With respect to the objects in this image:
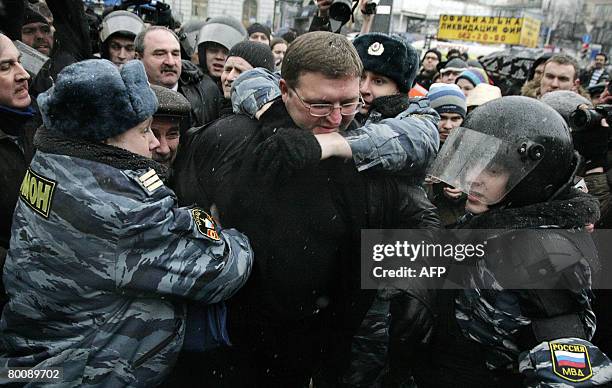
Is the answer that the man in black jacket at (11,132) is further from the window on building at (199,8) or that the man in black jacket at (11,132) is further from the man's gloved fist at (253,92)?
the window on building at (199,8)

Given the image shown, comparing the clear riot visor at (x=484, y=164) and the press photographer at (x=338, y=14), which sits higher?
the press photographer at (x=338, y=14)

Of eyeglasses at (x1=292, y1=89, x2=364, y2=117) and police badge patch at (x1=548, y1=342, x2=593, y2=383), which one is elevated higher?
eyeglasses at (x1=292, y1=89, x2=364, y2=117)

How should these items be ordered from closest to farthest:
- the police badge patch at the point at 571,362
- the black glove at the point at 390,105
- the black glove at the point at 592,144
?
1. the police badge patch at the point at 571,362
2. the black glove at the point at 390,105
3. the black glove at the point at 592,144

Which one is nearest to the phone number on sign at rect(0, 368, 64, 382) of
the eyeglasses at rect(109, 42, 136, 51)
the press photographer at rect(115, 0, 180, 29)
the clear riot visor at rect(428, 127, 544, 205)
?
the clear riot visor at rect(428, 127, 544, 205)

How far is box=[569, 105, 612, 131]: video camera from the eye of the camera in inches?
104

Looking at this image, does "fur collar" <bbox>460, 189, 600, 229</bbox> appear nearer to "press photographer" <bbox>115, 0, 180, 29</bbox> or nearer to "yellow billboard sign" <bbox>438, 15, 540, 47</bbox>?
"press photographer" <bbox>115, 0, 180, 29</bbox>

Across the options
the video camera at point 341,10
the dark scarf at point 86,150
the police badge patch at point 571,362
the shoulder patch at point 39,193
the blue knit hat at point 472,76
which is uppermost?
the video camera at point 341,10

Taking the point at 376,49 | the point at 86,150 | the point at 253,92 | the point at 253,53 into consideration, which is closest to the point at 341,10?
the point at 253,53

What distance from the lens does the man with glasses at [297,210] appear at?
5.89 ft

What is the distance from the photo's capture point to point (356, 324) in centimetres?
216

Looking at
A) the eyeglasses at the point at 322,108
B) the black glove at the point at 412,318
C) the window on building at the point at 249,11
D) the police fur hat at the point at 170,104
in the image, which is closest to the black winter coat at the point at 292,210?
the eyeglasses at the point at 322,108

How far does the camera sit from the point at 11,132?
248cm

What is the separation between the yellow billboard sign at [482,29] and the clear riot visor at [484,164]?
2063cm

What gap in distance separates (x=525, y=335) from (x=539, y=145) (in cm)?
63
